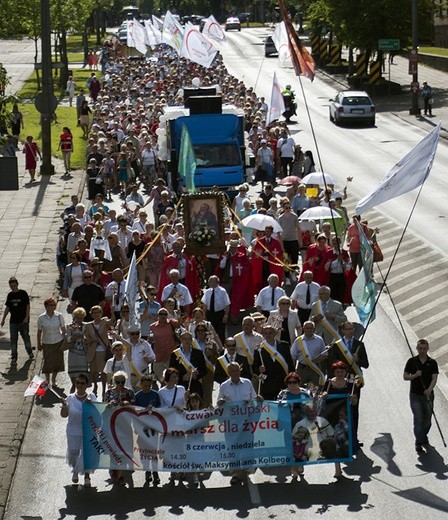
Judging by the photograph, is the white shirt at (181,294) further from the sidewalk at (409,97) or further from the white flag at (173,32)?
the white flag at (173,32)

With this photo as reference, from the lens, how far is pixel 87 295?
2086 centimetres

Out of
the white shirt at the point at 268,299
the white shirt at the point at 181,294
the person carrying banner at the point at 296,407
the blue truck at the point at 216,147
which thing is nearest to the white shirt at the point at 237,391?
the person carrying banner at the point at 296,407

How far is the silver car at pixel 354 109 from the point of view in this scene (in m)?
53.8

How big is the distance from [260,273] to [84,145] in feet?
85.4

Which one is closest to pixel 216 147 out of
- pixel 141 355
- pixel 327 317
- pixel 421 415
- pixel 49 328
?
pixel 49 328

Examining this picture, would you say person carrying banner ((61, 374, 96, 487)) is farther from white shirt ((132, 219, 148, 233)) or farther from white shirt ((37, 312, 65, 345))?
white shirt ((132, 219, 148, 233))

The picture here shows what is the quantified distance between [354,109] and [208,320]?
34087 mm

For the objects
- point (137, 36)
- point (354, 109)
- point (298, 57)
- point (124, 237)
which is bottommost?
point (354, 109)

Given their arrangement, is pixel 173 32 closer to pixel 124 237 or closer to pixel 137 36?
pixel 137 36

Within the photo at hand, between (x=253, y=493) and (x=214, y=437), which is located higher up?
(x=214, y=437)

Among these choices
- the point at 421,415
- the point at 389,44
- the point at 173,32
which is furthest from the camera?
the point at 389,44

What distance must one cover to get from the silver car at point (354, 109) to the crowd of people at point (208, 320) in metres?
24.1

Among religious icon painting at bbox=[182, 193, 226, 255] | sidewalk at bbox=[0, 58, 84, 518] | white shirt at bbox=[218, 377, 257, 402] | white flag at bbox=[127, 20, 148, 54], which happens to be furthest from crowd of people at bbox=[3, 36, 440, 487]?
white flag at bbox=[127, 20, 148, 54]

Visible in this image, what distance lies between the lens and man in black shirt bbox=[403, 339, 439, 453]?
53.5 feet
